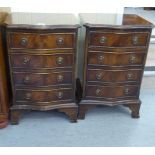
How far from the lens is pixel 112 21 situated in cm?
199

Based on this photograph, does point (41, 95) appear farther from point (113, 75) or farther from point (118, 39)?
point (118, 39)

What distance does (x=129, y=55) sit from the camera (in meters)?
1.95

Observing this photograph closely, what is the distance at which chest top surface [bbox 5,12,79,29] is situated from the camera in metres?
1.76

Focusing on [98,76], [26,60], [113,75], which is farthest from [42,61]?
[113,75]

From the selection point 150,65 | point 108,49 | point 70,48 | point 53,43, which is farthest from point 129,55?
point 150,65

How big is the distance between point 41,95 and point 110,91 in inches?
23.7

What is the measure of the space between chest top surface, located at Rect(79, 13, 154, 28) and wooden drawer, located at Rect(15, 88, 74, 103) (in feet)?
1.97

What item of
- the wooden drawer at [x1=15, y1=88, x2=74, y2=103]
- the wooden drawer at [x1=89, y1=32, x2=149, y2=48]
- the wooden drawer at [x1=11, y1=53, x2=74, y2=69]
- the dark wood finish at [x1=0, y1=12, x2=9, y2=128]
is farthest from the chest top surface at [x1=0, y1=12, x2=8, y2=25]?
the wooden drawer at [x1=89, y1=32, x2=149, y2=48]

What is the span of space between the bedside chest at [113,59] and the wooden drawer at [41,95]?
19 cm

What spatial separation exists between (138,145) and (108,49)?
808 millimetres

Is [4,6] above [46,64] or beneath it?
above

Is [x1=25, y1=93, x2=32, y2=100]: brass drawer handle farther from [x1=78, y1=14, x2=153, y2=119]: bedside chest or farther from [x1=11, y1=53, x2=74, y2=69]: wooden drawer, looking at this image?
[x1=78, y1=14, x2=153, y2=119]: bedside chest

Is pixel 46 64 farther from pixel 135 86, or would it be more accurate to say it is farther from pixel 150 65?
pixel 150 65

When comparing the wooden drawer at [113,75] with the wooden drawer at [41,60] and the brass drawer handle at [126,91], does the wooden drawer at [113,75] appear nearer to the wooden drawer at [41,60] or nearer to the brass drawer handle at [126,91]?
the brass drawer handle at [126,91]
